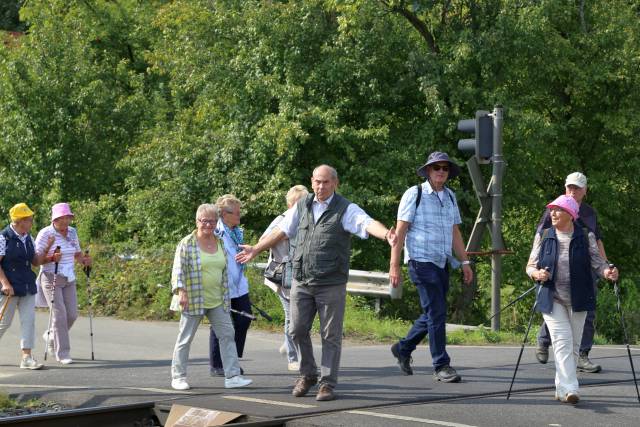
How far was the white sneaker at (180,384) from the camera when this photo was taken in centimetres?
980

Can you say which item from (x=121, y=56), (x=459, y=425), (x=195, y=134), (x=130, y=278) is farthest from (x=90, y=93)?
(x=459, y=425)

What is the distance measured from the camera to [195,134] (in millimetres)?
27266

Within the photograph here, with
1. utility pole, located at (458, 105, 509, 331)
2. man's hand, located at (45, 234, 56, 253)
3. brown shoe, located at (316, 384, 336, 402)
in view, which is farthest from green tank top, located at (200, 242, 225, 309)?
utility pole, located at (458, 105, 509, 331)

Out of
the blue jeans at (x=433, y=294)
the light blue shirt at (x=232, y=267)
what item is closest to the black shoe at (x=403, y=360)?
the blue jeans at (x=433, y=294)

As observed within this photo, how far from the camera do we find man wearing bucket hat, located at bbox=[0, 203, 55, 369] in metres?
11.6

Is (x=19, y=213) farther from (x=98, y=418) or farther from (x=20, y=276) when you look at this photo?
(x=98, y=418)

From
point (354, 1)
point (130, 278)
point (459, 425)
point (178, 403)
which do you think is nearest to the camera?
point (459, 425)

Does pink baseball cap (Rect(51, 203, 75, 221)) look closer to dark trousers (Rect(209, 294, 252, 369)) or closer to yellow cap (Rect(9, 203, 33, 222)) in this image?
yellow cap (Rect(9, 203, 33, 222))

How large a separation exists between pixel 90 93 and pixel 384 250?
9.92 m

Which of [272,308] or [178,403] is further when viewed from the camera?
[272,308]

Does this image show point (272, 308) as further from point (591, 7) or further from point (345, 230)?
point (591, 7)

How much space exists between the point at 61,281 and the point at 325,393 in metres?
4.37

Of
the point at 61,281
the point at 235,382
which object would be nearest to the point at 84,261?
the point at 61,281

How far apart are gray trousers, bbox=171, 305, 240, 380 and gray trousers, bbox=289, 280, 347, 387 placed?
2.86ft
